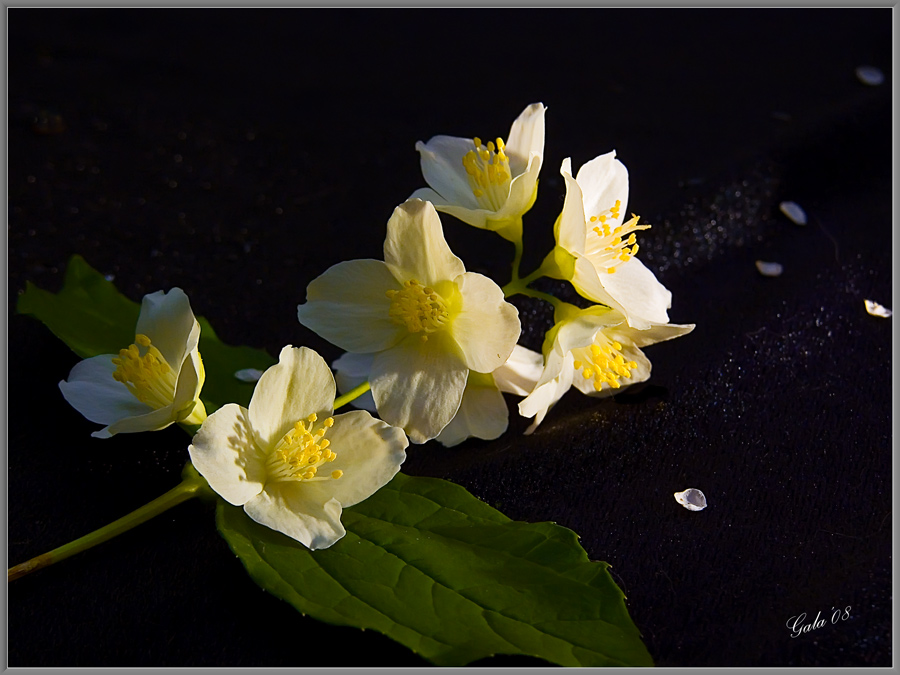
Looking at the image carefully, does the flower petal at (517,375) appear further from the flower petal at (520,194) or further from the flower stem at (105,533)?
the flower stem at (105,533)

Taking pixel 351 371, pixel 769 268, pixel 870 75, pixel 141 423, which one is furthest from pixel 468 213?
pixel 870 75

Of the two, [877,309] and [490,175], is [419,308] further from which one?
[877,309]

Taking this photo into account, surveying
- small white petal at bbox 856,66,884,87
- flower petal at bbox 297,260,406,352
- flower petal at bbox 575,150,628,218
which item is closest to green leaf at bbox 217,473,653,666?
flower petal at bbox 297,260,406,352

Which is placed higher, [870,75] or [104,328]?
[104,328]

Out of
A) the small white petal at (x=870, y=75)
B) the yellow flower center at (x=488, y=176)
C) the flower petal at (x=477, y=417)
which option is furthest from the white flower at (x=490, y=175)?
the small white petal at (x=870, y=75)

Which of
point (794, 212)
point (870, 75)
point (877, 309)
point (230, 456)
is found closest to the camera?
point (230, 456)

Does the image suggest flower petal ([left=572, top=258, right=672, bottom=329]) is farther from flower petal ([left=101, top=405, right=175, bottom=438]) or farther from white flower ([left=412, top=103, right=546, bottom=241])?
flower petal ([left=101, top=405, right=175, bottom=438])
